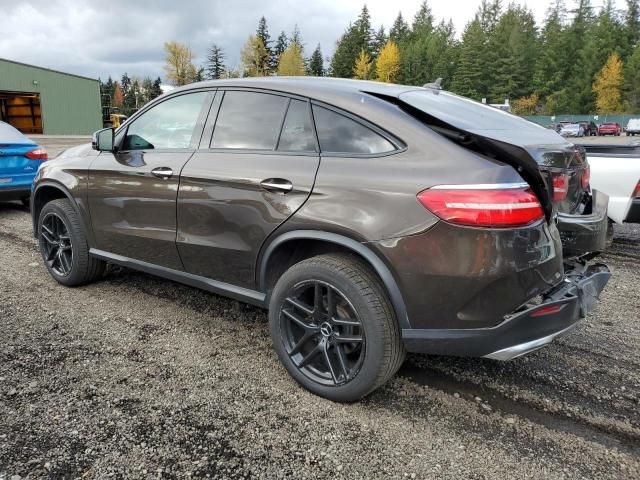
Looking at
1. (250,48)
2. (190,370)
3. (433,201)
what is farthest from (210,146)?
(250,48)

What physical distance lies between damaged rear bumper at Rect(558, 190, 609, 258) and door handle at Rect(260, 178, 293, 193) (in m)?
1.53

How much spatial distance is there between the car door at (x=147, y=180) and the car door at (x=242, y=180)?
0.13 m

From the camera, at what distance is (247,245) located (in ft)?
9.38

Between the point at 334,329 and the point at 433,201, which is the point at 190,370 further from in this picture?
the point at 433,201

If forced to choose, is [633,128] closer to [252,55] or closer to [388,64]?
[388,64]

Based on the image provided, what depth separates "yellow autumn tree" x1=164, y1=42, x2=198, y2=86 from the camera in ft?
253

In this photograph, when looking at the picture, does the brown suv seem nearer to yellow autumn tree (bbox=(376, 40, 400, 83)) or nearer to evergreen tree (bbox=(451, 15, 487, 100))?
evergreen tree (bbox=(451, 15, 487, 100))

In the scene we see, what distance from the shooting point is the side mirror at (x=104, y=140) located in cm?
375

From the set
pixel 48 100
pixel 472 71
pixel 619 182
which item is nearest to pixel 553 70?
pixel 472 71

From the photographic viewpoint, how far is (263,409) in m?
2.57

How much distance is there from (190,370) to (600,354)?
8.67 ft

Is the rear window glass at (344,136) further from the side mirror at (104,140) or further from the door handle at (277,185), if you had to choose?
the side mirror at (104,140)

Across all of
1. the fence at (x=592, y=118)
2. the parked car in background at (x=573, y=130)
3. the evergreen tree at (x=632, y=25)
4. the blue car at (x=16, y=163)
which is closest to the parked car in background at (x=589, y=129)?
the parked car in background at (x=573, y=130)

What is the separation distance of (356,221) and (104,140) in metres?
2.40
